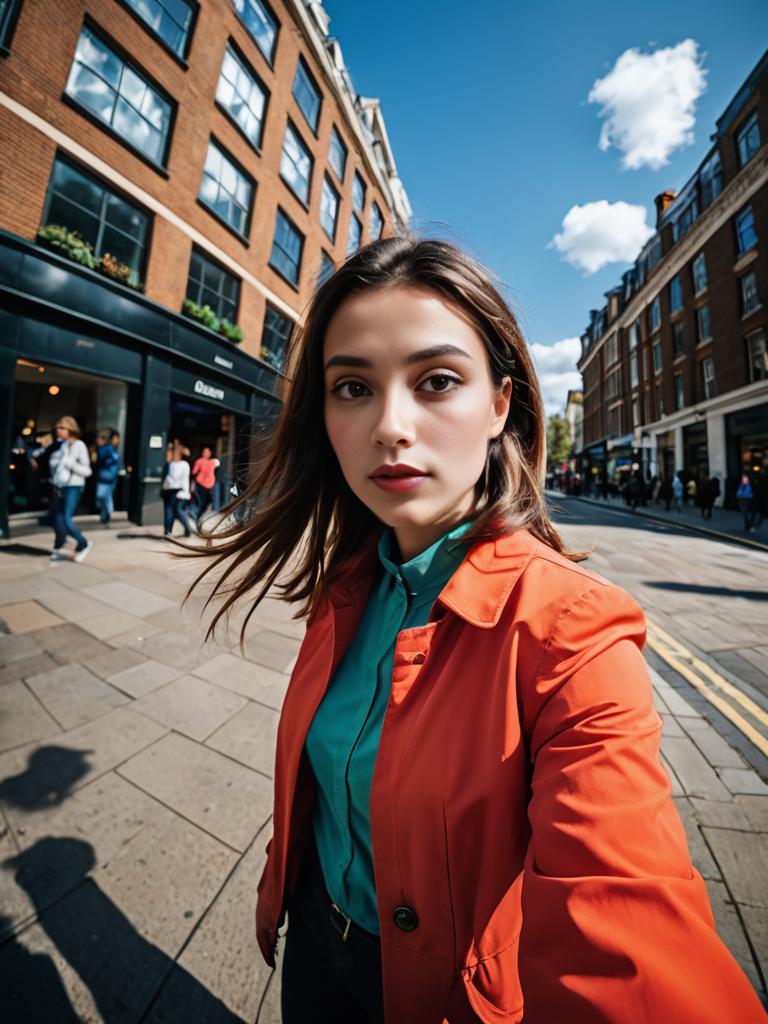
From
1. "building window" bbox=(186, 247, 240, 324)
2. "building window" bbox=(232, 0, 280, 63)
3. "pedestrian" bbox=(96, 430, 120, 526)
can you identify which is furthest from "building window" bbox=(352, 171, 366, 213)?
"pedestrian" bbox=(96, 430, 120, 526)

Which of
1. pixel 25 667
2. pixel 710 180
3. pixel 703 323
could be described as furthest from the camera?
pixel 703 323

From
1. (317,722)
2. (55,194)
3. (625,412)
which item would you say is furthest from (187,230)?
(625,412)

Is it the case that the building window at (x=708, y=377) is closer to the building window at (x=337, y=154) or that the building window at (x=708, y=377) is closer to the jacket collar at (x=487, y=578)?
the building window at (x=337, y=154)

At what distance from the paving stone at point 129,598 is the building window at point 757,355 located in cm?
2306

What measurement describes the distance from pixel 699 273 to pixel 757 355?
749cm

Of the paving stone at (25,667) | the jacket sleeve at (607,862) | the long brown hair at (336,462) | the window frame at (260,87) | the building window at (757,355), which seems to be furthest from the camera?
the building window at (757,355)

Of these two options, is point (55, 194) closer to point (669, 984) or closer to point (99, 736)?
point (99, 736)

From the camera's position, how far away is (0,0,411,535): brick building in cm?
712

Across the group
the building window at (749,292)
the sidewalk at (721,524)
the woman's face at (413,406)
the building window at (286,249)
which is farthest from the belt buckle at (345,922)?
the building window at (749,292)

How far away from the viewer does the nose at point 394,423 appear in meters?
1.03

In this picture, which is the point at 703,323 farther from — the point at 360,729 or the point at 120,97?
the point at 360,729

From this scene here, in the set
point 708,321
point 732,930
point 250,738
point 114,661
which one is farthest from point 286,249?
point 708,321

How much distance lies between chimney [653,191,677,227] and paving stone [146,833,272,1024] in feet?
125

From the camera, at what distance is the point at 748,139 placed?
18.1 m
